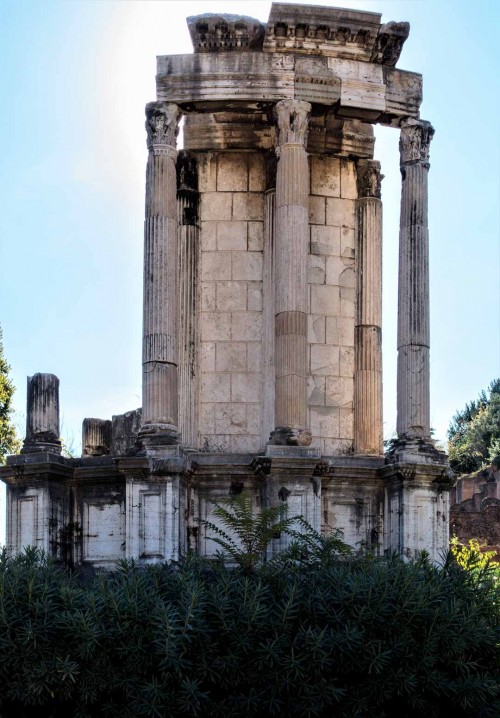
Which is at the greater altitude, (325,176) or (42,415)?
(325,176)

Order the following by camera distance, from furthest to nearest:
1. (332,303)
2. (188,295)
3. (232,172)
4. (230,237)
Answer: (232,172)
(332,303)
(230,237)
(188,295)

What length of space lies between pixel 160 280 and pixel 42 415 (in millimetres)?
2727

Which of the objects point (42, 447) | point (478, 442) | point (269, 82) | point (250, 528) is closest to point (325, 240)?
point (269, 82)

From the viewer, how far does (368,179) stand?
24859 millimetres

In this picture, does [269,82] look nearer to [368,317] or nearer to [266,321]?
[266,321]

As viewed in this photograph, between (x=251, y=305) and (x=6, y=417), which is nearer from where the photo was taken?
(x=251, y=305)

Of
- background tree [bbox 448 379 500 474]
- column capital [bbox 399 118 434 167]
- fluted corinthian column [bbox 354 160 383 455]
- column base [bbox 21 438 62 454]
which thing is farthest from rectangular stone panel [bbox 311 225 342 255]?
background tree [bbox 448 379 500 474]

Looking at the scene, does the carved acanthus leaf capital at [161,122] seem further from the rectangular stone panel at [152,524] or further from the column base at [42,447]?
the rectangular stone panel at [152,524]

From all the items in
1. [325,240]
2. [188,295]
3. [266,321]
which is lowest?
[266,321]

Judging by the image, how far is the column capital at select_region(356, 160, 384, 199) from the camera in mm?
24812

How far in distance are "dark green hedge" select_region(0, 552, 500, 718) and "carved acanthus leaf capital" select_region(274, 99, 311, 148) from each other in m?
7.68

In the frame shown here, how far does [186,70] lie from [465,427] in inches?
2431

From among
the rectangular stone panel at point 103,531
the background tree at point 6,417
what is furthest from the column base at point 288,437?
the background tree at point 6,417

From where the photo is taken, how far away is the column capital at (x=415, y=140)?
2375 cm
